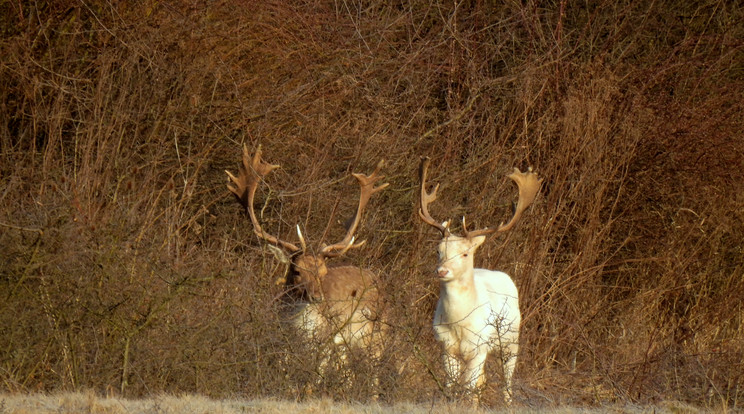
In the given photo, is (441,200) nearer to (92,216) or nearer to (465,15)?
(465,15)

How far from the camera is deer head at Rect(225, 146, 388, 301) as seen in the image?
26.6ft

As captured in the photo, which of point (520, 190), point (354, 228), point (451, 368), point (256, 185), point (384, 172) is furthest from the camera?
point (384, 172)

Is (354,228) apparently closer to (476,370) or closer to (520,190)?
(520,190)

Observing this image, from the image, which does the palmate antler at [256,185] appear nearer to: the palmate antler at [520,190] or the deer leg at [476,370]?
the palmate antler at [520,190]

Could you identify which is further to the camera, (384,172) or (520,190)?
(384,172)

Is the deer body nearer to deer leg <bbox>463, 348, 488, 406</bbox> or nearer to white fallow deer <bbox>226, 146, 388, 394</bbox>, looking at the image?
white fallow deer <bbox>226, 146, 388, 394</bbox>

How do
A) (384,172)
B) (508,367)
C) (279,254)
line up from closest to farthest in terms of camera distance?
(508,367) < (279,254) < (384,172)

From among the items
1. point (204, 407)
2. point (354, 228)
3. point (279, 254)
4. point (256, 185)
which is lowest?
point (204, 407)

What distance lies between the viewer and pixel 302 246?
8.29 meters

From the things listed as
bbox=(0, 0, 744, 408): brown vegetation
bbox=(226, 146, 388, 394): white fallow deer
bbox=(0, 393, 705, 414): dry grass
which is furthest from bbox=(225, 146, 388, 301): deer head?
bbox=(0, 393, 705, 414): dry grass

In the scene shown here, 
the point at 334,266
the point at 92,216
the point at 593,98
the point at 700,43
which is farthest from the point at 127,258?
the point at 700,43

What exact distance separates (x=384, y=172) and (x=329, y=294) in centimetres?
285

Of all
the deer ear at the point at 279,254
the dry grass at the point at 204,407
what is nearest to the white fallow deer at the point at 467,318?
the deer ear at the point at 279,254

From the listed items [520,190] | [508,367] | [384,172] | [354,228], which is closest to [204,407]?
[508,367]
